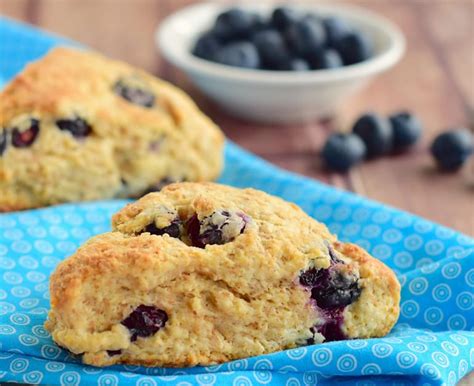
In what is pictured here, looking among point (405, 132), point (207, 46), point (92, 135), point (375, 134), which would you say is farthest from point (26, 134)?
point (405, 132)

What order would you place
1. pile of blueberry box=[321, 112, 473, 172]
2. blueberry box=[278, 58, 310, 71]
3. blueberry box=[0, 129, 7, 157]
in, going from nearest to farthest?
blueberry box=[0, 129, 7, 157]
pile of blueberry box=[321, 112, 473, 172]
blueberry box=[278, 58, 310, 71]

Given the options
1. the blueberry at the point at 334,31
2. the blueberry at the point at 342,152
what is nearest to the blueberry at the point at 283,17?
the blueberry at the point at 334,31

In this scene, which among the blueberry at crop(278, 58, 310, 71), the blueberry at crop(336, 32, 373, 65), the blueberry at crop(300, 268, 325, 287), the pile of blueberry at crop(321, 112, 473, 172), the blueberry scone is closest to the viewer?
the blueberry scone

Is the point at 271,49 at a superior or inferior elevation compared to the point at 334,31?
inferior

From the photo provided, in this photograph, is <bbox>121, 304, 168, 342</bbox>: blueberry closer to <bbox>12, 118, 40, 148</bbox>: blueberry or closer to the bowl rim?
<bbox>12, 118, 40, 148</bbox>: blueberry

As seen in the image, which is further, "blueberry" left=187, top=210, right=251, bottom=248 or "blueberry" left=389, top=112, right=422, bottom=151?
"blueberry" left=389, top=112, right=422, bottom=151

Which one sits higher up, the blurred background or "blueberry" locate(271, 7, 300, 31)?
"blueberry" locate(271, 7, 300, 31)

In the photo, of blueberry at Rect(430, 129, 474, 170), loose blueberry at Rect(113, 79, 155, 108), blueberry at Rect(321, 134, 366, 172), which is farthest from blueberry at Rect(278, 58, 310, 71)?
loose blueberry at Rect(113, 79, 155, 108)

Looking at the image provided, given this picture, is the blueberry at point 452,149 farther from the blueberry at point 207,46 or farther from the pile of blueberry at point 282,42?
the blueberry at point 207,46

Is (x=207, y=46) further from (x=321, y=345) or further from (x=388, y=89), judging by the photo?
(x=321, y=345)
